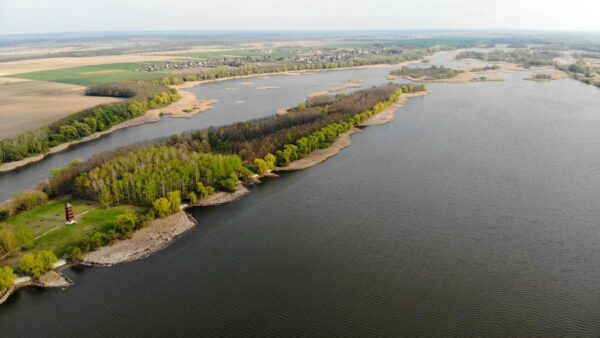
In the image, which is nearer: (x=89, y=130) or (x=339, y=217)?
(x=339, y=217)

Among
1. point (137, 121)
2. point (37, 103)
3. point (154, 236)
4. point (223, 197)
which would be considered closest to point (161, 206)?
point (154, 236)

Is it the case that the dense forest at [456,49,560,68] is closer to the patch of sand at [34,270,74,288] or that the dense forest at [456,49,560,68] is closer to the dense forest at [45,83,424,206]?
the dense forest at [45,83,424,206]

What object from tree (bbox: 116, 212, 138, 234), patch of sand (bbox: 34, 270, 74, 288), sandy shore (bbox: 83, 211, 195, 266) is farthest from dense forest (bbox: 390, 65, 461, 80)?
patch of sand (bbox: 34, 270, 74, 288)

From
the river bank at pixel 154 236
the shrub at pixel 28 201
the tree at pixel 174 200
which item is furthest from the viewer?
the shrub at pixel 28 201

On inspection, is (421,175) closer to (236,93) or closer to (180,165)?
(180,165)

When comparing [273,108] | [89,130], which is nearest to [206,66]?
[273,108]

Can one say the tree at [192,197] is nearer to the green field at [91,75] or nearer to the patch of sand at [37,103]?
the patch of sand at [37,103]

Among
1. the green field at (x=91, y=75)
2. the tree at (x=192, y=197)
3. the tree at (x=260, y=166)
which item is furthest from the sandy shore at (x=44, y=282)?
the green field at (x=91, y=75)

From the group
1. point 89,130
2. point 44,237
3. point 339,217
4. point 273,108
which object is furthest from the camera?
point 273,108

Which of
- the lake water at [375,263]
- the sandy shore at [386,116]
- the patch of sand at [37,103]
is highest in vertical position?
the patch of sand at [37,103]
